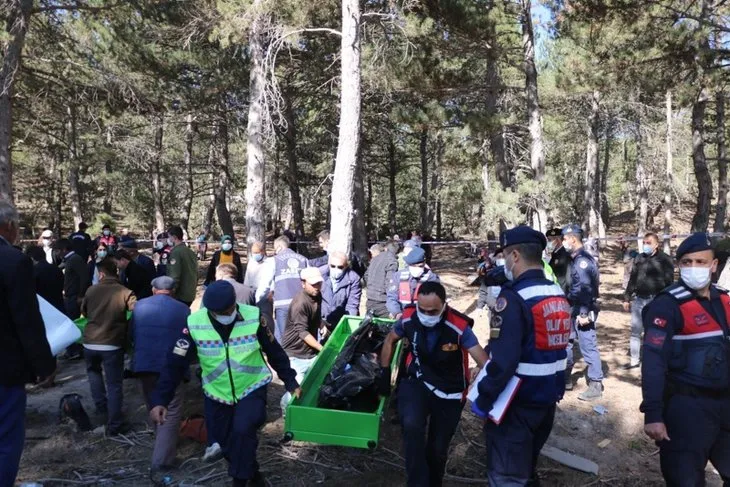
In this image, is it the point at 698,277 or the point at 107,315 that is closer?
the point at 698,277

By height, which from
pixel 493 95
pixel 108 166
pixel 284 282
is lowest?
pixel 284 282

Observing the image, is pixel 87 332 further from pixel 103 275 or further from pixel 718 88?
pixel 718 88

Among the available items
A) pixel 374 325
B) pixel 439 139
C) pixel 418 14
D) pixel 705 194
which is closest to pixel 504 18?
pixel 418 14

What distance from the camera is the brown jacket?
16.3 ft

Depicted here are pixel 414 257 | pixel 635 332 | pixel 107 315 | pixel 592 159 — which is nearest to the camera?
pixel 107 315

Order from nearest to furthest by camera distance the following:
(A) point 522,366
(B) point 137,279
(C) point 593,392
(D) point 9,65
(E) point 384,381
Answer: (A) point 522,366
(E) point 384,381
(C) point 593,392
(B) point 137,279
(D) point 9,65

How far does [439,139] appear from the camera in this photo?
2533 centimetres

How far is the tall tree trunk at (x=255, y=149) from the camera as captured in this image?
453 inches

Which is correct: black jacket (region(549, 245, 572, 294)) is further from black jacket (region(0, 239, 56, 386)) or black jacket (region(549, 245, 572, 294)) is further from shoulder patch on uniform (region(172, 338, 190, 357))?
black jacket (region(0, 239, 56, 386))

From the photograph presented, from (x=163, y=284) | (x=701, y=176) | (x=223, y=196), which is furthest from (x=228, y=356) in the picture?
(x=223, y=196)

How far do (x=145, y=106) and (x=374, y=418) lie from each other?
10.9 meters

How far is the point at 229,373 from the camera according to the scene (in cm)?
353

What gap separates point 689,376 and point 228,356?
9.32ft

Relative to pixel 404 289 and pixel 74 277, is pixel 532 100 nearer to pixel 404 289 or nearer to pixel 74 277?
pixel 404 289
